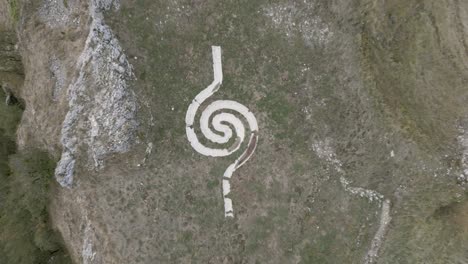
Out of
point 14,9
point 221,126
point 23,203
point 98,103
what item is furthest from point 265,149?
point 14,9

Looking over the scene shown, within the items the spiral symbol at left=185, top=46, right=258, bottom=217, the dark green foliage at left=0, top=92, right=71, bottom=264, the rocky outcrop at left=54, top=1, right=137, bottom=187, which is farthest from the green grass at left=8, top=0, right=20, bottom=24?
the spiral symbol at left=185, top=46, right=258, bottom=217

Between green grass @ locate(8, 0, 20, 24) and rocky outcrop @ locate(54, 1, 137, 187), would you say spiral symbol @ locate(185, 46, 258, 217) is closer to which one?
rocky outcrop @ locate(54, 1, 137, 187)

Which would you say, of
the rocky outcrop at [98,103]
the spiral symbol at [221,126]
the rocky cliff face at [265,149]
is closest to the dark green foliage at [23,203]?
the rocky cliff face at [265,149]

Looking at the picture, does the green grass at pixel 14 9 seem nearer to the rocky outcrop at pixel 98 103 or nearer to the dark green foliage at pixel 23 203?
the rocky outcrop at pixel 98 103

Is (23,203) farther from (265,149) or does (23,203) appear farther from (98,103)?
(265,149)

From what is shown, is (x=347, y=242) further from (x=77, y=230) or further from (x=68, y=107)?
(x=68, y=107)

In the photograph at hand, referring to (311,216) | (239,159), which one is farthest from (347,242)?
(239,159)
